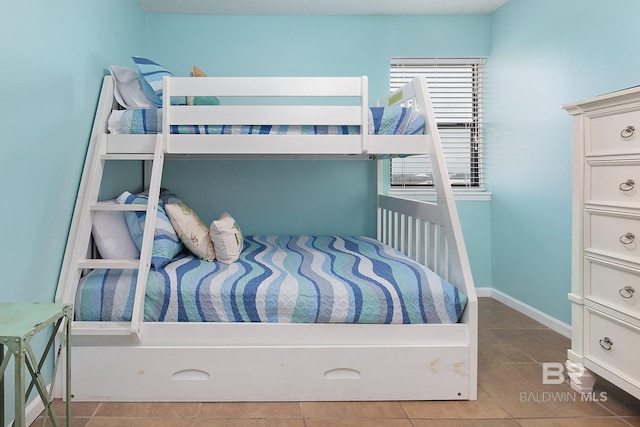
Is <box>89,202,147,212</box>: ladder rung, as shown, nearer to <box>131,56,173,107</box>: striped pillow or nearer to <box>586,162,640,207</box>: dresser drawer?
<box>131,56,173,107</box>: striped pillow

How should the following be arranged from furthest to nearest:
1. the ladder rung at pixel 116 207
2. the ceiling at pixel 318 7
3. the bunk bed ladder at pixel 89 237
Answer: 1. the ceiling at pixel 318 7
2. the ladder rung at pixel 116 207
3. the bunk bed ladder at pixel 89 237

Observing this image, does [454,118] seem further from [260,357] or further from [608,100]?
[260,357]

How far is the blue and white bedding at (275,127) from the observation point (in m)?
2.36

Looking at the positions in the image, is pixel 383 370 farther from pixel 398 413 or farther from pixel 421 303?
pixel 421 303

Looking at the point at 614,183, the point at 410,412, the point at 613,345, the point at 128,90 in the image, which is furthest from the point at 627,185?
the point at 128,90

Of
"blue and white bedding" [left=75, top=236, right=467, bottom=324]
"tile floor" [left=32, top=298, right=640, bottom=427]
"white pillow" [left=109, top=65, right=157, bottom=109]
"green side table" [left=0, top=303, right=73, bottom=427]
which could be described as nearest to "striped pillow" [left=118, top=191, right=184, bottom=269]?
"blue and white bedding" [left=75, top=236, right=467, bottom=324]

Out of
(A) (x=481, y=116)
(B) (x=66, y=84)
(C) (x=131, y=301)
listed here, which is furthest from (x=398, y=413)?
(A) (x=481, y=116)

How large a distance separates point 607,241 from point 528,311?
153cm

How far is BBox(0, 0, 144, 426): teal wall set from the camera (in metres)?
1.70

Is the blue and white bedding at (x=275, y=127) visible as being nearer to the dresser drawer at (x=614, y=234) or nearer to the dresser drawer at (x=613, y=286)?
the dresser drawer at (x=614, y=234)

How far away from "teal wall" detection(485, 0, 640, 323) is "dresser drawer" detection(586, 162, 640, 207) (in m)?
0.69

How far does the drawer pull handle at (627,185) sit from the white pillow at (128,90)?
2180 mm

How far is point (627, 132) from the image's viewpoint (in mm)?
1803

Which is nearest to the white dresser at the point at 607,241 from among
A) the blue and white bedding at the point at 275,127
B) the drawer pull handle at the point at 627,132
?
the drawer pull handle at the point at 627,132
